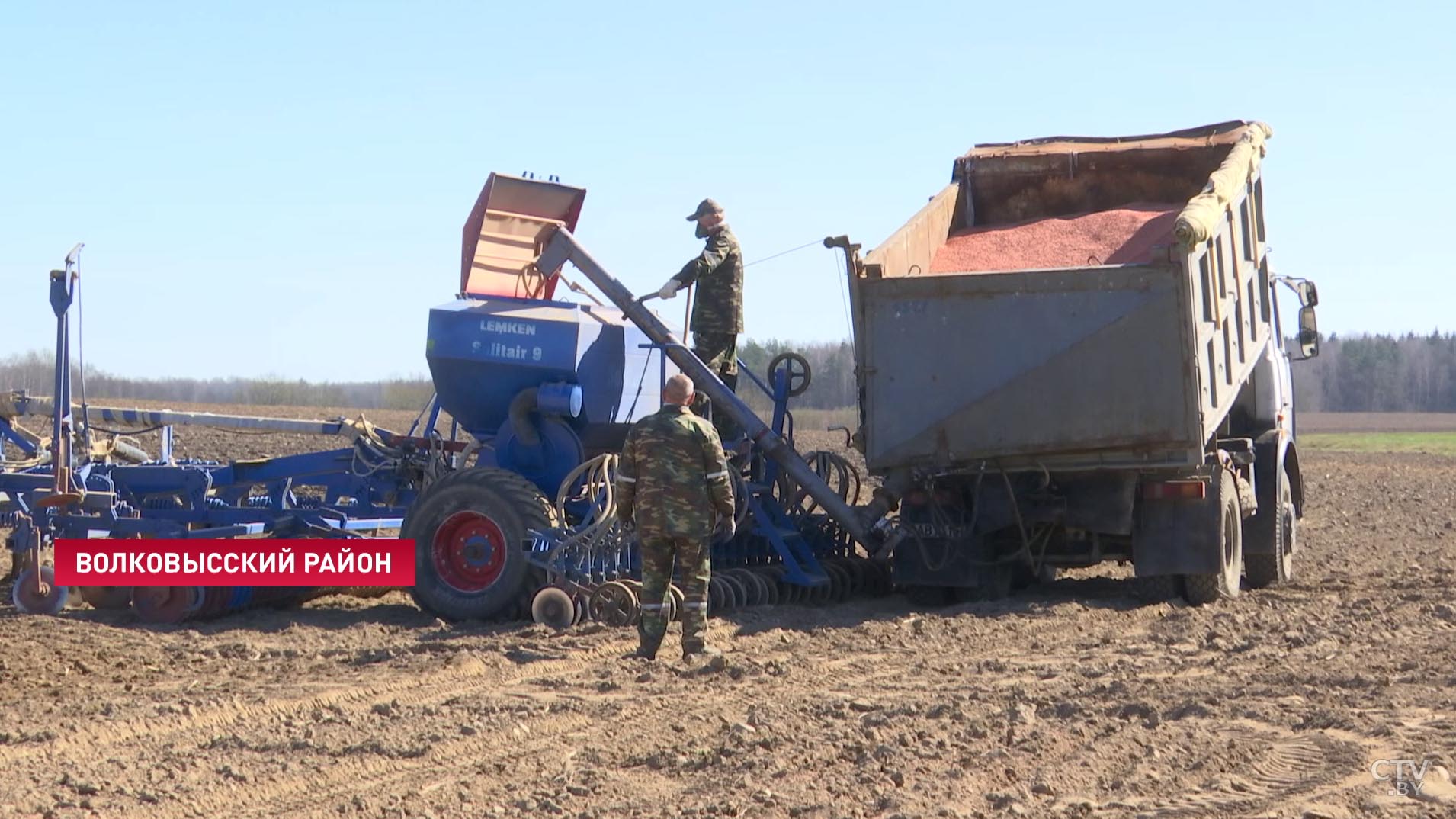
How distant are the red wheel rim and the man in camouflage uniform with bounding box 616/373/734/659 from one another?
6.06 ft

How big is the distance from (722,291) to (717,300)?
74 mm

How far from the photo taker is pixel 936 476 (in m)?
10.6

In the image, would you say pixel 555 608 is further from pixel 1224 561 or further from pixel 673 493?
pixel 1224 561

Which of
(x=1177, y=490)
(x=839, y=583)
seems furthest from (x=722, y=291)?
(x=1177, y=490)

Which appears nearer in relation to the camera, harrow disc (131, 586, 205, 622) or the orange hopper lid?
harrow disc (131, 586, 205, 622)

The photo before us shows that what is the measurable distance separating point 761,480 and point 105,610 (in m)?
4.69

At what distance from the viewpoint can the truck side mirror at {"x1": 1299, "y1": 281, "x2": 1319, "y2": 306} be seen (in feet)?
47.0

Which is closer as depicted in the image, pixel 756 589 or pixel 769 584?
pixel 756 589

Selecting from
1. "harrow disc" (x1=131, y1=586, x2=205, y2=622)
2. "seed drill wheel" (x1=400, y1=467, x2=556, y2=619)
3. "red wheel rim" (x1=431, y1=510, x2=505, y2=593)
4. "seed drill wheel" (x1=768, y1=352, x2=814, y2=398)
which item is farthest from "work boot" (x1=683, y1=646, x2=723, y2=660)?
"harrow disc" (x1=131, y1=586, x2=205, y2=622)

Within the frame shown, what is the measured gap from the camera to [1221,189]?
10.9 m

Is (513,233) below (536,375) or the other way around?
the other way around

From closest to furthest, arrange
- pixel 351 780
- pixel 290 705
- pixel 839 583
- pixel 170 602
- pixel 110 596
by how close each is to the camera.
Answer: pixel 351 780 < pixel 290 705 < pixel 170 602 < pixel 110 596 < pixel 839 583

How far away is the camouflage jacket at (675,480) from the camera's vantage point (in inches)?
352

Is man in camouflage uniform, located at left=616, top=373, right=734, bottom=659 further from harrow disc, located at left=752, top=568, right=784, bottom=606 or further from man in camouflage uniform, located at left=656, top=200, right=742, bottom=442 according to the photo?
man in camouflage uniform, located at left=656, top=200, right=742, bottom=442
